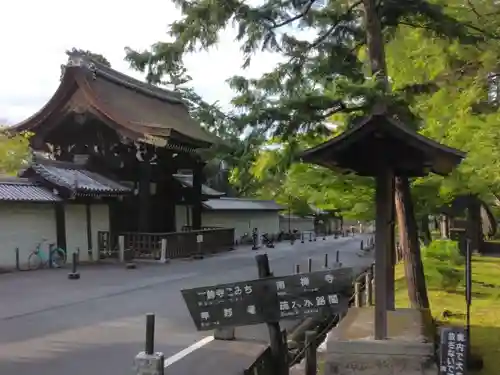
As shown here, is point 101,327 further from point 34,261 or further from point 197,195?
point 197,195

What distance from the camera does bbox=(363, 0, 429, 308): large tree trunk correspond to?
9.84 meters

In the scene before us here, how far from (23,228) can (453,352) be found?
18.4 metres

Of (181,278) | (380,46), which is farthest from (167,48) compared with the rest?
(181,278)

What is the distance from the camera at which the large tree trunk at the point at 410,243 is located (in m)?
10.2

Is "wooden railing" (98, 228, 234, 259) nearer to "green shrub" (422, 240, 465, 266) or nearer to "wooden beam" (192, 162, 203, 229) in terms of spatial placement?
"wooden beam" (192, 162, 203, 229)

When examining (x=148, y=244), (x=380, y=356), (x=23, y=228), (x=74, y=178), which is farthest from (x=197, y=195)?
(x=380, y=356)

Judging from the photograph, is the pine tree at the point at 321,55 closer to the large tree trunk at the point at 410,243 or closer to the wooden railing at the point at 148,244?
the large tree trunk at the point at 410,243

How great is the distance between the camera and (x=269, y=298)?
668 centimetres

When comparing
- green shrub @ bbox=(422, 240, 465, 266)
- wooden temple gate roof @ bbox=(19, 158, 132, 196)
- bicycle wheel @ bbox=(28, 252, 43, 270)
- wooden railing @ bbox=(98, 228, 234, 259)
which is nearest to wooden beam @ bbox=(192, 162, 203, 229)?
wooden railing @ bbox=(98, 228, 234, 259)

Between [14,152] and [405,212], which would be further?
[14,152]

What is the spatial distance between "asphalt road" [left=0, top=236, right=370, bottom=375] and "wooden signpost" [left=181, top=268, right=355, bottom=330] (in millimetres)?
1634

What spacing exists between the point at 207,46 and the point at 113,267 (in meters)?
13.3

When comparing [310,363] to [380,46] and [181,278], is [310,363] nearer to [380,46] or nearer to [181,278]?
[380,46]

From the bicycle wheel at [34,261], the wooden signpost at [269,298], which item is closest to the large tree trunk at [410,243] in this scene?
the wooden signpost at [269,298]
